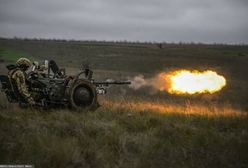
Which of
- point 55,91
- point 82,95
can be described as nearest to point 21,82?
point 55,91

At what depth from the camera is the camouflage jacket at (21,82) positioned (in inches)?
647

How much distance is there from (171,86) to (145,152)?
12.4 meters

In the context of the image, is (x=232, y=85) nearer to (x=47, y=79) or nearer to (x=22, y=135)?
(x=47, y=79)

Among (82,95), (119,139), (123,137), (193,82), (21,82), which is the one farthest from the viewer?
(193,82)

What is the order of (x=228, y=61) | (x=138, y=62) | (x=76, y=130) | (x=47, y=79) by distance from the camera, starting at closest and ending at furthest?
(x=76, y=130) → (x=47, y=79) → (x=138, y=62) → (x=228, y=61)

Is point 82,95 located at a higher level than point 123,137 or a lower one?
higher

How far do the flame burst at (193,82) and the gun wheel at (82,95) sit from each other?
27.4 feet

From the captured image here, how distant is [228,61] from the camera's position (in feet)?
197

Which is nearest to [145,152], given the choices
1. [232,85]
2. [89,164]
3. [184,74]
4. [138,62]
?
[89,164]

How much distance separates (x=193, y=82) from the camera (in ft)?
80.1

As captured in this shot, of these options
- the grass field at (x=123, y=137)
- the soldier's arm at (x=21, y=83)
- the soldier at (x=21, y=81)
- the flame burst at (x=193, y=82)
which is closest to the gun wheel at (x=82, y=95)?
the grass field at (x=123, y=137)

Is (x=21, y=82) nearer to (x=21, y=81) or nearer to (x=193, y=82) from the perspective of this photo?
(x=21, y=81)

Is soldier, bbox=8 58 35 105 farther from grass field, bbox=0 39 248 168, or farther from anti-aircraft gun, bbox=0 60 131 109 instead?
grass field, bbox=0 39 248 168

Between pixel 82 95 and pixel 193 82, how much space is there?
9.23m
